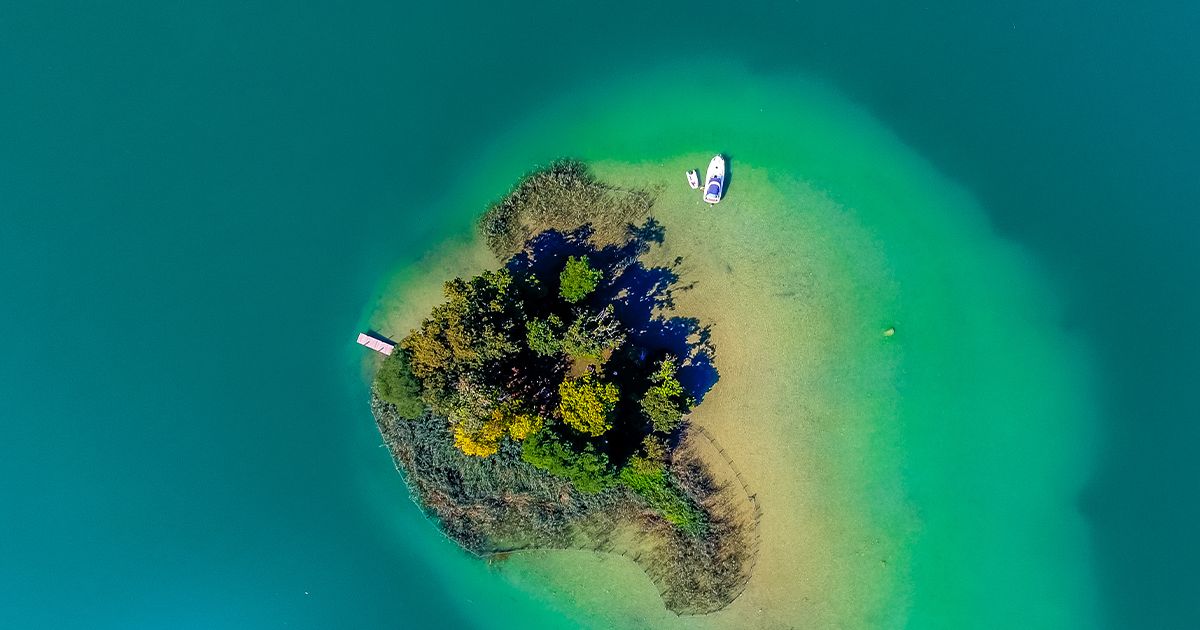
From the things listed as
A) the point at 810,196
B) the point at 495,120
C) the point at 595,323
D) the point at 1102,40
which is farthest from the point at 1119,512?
the point at 495,120

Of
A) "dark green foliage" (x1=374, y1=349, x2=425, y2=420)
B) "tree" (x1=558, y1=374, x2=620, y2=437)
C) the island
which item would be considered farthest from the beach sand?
"tree" (x1=558, y1=374, x2=620, y2=437)

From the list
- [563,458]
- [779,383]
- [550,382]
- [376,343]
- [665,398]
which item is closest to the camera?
[563,458]

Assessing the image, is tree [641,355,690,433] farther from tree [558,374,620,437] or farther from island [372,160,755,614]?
tree [558,374,620,437]

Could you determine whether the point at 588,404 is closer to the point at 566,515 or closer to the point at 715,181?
the point at 566,515

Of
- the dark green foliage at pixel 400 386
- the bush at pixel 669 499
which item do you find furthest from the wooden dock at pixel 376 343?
the bush at pixel 669 499

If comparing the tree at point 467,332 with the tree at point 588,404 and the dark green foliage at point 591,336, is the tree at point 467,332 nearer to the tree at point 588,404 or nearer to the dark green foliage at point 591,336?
the dark green foliage at point 591,336

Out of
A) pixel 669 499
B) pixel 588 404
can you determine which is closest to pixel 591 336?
pixel 588 404
